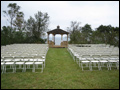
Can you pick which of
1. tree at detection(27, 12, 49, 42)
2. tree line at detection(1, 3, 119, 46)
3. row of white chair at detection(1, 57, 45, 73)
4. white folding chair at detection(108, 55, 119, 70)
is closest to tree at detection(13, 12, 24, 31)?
tree line at detection(1, 3, 119, 46)

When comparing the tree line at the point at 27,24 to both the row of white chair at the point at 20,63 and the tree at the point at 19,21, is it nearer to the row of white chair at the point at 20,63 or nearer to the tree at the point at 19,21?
the tree at the point at 19,21

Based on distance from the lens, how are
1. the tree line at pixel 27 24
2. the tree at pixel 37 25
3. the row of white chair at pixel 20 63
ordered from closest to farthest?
the row of white chair at pixel 20 63
the tree line at pixel 27 24
the tree at pixel 37 25

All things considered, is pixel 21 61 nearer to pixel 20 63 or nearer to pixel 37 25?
pixel 20 63

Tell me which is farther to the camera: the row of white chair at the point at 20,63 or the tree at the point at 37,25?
the tree at the point at 37,25

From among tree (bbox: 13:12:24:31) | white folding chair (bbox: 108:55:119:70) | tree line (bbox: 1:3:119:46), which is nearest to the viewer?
white folding chair (bbox: 108:55:119:70)

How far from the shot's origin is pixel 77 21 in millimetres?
28625

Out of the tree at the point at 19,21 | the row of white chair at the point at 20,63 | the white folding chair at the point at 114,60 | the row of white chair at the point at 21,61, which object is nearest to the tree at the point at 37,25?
the tree at the point at 19,21

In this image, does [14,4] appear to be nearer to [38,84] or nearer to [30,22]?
[30,22]

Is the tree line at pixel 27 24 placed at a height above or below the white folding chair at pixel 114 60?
above

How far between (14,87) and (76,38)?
2067cm

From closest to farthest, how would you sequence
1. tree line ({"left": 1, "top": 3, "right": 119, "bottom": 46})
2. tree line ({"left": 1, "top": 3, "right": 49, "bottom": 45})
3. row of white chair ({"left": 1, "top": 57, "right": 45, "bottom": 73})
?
Answer: 1. row of white chair ({"left": 1, "top": 57, "right": 45, "bottom": 73})
2. tree line ({"left": 1, "top": 3, "right": 119, "bottom": 46})
3. tree line ({"left": 1, "top": 3, "right": 49, "bottom": 45})

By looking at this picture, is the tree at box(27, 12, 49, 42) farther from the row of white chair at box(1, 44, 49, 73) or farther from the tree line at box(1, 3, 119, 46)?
the row of white chair at box(1, 44, 49, 73)

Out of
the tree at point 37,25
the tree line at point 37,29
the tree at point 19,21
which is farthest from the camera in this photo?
the tree at point 37,25

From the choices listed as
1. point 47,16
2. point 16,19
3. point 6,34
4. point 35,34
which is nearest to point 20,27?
point 16,19
